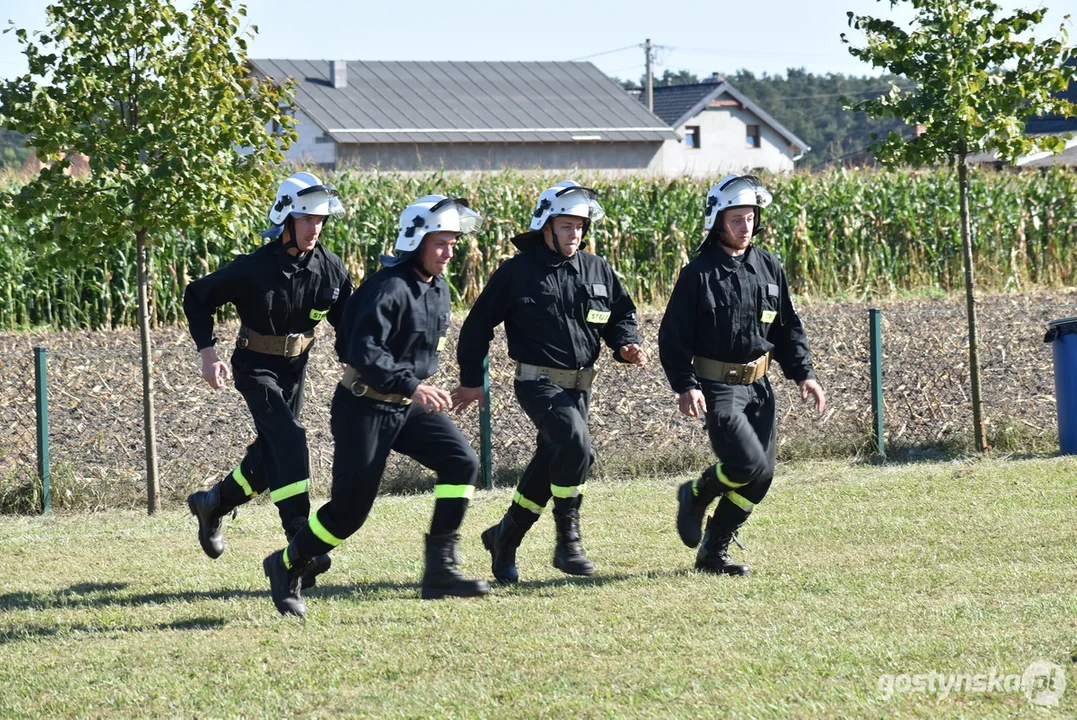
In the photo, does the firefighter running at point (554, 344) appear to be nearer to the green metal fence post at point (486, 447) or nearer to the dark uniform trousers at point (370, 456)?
the dark uniform trousers at point (370, 456)

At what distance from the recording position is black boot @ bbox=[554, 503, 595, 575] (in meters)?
7.60

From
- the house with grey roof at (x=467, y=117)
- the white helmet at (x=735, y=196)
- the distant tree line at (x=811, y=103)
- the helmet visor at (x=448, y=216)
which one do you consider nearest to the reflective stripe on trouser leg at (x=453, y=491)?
the helmet visor at (x=448, y=216)

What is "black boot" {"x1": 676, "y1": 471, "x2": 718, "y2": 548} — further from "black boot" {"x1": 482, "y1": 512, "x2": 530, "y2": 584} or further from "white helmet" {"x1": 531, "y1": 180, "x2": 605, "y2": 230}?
"white helmet" {"x1": 531, "y1": 180, "x2": 605, "y2": 230}

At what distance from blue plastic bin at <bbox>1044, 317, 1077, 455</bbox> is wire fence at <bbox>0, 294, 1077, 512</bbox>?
0.47 metres

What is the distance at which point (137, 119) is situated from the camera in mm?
9773

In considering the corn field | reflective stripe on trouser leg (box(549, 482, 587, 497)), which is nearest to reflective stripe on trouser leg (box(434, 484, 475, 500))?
reflective stripe on trouser leg (box(549, 482, 587, 497))

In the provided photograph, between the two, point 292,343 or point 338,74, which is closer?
point 292,343

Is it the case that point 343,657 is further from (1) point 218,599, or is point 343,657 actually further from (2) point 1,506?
(2) point 1,506

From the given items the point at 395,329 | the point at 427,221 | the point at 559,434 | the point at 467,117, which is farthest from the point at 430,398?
the point at 467,117

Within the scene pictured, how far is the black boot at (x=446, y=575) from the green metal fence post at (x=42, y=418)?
15.7 feet

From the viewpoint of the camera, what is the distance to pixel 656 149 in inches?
2057

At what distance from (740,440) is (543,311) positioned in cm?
125

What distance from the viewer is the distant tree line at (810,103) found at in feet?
362

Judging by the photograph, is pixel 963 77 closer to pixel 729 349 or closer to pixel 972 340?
pixel 972 340
